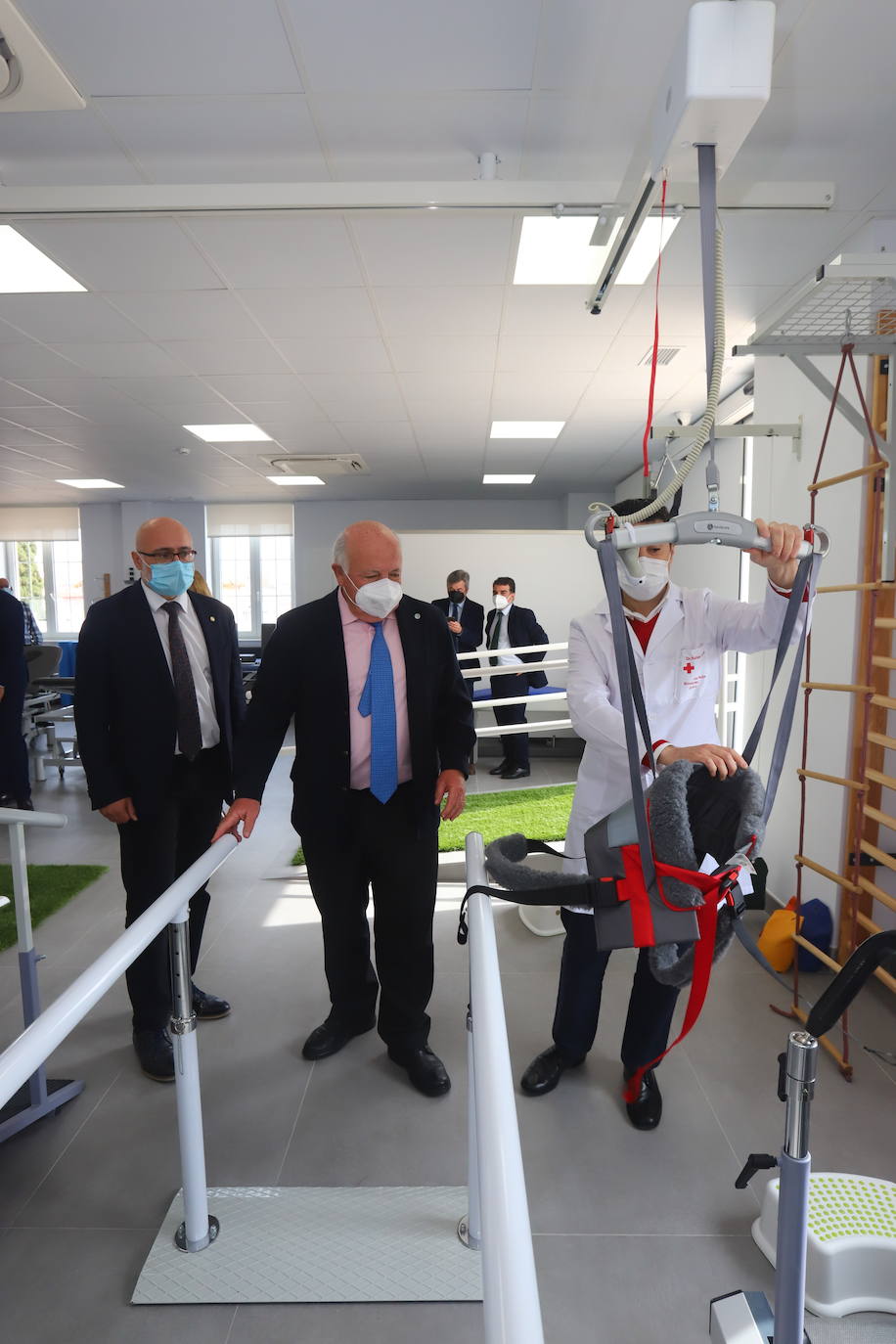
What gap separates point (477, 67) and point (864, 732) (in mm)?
2301

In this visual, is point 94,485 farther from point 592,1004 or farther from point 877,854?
point 877,854

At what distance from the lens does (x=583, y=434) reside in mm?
6879

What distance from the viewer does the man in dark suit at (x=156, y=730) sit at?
7.21 ft

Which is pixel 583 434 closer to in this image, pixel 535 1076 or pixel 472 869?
pixel 535 1076

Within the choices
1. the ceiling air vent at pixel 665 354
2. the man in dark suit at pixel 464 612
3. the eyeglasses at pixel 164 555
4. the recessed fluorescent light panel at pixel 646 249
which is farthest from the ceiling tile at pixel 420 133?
the man in dark suit at pixel 464 612

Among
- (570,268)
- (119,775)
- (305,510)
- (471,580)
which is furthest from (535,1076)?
(305,510)

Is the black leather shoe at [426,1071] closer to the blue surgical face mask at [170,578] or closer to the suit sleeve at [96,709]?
the suit sleeve at [96,709]

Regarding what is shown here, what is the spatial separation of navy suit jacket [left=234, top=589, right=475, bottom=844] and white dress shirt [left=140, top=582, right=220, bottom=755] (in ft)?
0.82

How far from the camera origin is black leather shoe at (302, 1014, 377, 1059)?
2.37 m

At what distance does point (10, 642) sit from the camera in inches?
157

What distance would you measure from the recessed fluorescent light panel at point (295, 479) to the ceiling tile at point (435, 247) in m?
5.69

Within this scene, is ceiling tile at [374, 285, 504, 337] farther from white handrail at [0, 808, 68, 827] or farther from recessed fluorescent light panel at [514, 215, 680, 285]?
white handrail at [0, 808, 68, 827]

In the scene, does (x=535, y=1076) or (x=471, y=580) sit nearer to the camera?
(x=535, y=1076)

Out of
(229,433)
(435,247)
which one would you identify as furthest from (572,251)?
(229,433)
